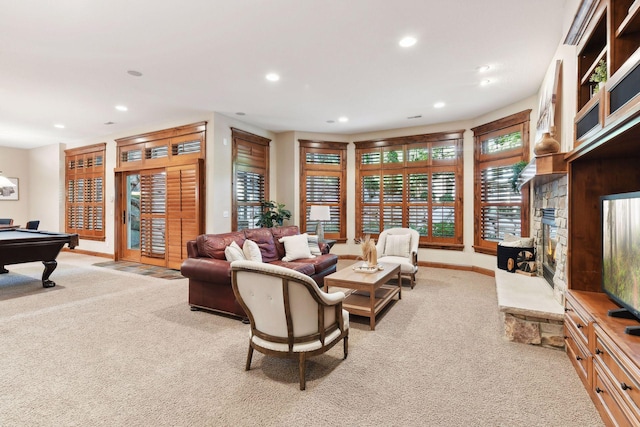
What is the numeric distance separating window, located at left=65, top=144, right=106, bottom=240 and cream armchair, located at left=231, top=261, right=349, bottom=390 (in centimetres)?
699

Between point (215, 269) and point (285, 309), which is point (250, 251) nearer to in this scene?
point (215, 269)

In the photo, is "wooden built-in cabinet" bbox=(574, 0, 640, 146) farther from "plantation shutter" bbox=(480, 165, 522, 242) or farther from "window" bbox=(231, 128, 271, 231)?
"window" bbox=(231, 128, 271, 231)

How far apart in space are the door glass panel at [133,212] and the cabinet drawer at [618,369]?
7524mm

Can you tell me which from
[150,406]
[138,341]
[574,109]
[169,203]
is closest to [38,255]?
[169,203]

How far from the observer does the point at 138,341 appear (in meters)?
2.91

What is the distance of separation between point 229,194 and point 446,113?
14.2 ft

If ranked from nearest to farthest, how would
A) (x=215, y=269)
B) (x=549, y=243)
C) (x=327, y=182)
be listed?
(x=215, y=269) → (x=549, y=243) → (x=327, y=182)

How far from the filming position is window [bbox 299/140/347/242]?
7117mm

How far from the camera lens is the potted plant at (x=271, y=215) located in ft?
21.5

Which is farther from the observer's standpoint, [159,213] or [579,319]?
[159,213]

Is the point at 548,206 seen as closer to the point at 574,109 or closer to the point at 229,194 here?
the point at 574,109

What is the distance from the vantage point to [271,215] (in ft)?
21.8

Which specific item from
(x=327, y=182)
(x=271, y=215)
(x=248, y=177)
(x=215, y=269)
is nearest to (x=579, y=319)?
(x=215, y=269)

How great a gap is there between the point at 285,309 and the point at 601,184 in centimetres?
265
